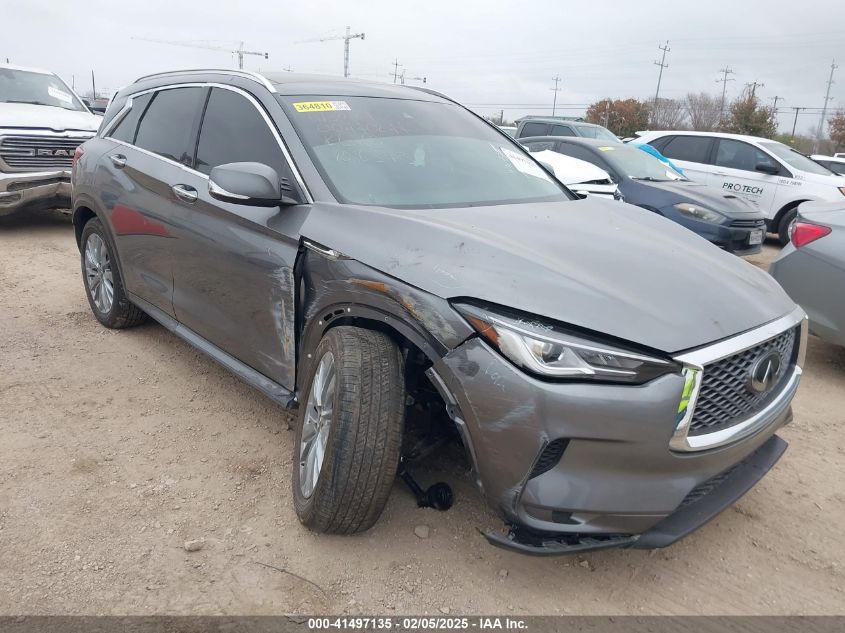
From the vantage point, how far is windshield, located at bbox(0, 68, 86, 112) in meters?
8.73

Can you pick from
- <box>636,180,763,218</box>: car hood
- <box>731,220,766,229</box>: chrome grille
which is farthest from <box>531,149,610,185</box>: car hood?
<box>731,220,766,229</box>: chrome grille

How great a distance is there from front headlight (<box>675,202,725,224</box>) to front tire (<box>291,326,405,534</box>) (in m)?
5.84

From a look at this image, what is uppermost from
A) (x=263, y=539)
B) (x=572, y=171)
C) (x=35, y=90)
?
(x=35, y=90)

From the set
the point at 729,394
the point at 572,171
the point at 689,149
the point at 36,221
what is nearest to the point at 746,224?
the point at 572,171

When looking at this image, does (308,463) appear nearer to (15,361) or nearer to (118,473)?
(118,473)

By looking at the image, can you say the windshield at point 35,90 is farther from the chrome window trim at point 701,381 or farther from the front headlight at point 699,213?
the chrome window trim at point 701,381

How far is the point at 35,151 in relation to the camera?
7688 mm

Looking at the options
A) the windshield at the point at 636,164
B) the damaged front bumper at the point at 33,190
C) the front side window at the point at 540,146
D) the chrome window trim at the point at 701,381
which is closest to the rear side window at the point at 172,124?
the chrome window trim at the point at 701,381

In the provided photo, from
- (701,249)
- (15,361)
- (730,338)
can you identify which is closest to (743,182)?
(701,249)

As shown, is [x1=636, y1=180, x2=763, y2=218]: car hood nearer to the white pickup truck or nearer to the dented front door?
the dented front door

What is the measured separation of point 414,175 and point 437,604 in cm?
180

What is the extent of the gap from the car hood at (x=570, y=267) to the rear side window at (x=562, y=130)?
393 inches

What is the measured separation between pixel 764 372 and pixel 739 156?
29.9 feet

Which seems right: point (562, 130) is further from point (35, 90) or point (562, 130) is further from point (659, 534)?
point (659, 534)
